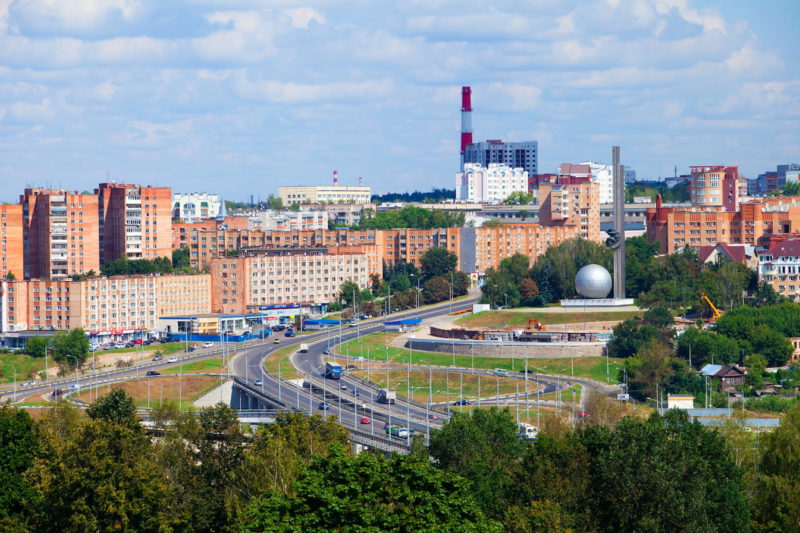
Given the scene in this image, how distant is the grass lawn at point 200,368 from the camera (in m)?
91.4

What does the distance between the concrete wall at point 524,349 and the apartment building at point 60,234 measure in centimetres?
4863

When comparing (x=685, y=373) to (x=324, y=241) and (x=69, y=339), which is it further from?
(x=324, y=241)

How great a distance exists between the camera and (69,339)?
98625 mm

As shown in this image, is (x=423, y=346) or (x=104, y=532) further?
(x=423, y=346)

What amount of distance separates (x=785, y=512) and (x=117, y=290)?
80.8 metres

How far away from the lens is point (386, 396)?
7775cm

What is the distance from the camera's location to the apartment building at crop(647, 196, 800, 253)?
128 meters

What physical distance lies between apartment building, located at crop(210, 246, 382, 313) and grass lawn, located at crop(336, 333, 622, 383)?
23539 mm

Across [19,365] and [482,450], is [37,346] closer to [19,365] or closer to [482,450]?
[19,365]

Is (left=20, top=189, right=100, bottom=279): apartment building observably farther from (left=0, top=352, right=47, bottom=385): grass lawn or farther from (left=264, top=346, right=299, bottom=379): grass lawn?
(left=264, top=346, right=299, bottom=379): grass lawn

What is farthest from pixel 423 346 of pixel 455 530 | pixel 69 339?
pixel 455 530

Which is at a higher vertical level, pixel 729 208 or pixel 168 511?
pixel 729 208

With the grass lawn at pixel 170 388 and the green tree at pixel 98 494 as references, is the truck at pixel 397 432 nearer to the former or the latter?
the green tree at pixel 98 494

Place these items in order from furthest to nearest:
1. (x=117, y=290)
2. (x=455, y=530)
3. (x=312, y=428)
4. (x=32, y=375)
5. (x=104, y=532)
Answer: (x=117, y=290) → (x=32, y=375) → (x=312, y=428) → (x=104, y=532) → (x=455, y=530)
